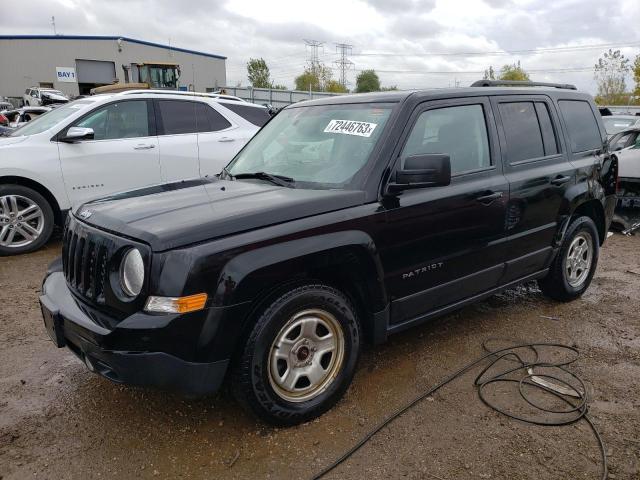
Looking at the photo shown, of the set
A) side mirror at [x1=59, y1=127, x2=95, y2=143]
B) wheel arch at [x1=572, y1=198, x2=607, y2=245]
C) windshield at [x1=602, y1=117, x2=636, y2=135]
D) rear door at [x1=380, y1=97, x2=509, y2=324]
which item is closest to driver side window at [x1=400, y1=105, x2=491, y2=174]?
rear door at [x1=380, y1=97, x2=509, y2=324]

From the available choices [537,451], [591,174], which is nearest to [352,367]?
[537,451]

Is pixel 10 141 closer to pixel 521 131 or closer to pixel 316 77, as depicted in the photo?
pixel 521 131

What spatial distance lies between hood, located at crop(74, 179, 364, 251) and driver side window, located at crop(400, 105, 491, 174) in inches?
27.2

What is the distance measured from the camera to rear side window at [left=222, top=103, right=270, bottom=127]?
7527 millimetres

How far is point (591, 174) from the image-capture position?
180 inches

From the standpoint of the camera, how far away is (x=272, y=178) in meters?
3.41

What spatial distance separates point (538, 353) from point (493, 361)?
42 cm

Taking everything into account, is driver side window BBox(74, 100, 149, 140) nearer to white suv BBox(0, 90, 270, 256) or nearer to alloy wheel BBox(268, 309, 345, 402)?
white suv BBox(0, 90, 270, 256)

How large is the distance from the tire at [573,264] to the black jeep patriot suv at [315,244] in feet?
0.80

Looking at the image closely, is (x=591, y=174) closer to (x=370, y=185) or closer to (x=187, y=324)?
(x=370, y=185)

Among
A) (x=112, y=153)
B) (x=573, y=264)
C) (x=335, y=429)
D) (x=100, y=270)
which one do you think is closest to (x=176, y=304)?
(x=100, y=270)

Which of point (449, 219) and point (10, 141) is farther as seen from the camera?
point (10, 141)

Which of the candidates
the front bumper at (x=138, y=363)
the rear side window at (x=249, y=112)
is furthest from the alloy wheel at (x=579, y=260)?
the rear side window at (x=249, y=112)

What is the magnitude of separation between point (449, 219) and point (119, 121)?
491 centimetres
